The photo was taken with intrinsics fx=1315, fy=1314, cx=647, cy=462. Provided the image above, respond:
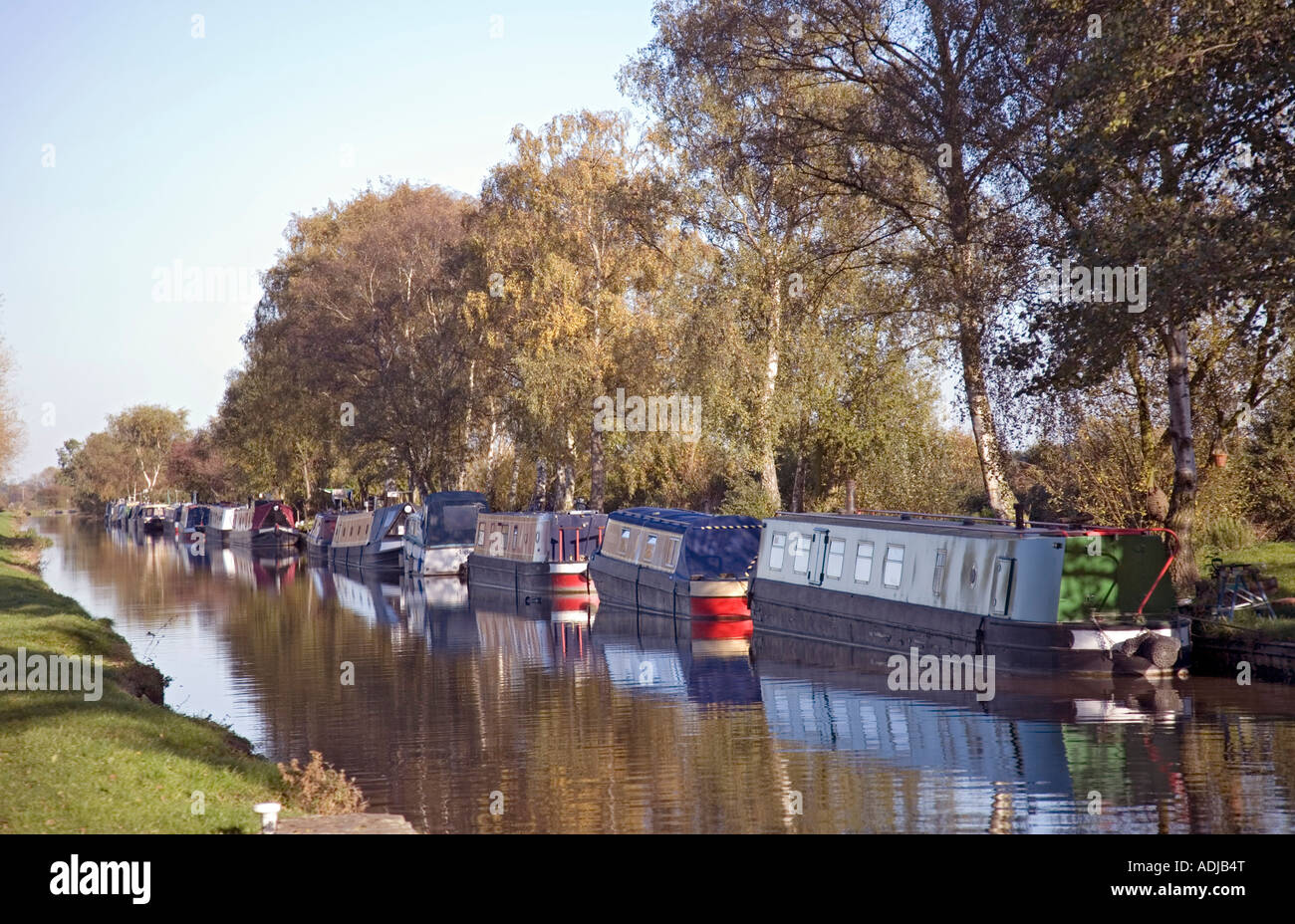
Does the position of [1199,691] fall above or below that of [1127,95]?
below

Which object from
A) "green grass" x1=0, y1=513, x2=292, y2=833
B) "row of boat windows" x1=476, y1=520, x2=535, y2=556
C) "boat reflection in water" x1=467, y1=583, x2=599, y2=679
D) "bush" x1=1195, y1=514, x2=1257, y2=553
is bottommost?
"boat reflection in water" x1=467, y1=583, x2=599, y2=679

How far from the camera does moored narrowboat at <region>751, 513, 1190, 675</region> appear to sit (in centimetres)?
1920

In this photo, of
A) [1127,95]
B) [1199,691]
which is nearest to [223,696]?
[1199,691]

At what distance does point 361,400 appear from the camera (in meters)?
54.6

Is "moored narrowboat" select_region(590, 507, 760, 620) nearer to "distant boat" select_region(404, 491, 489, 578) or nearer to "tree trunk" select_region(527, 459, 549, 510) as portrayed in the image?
"distant boat" select_region(404, 491, 489, 578)

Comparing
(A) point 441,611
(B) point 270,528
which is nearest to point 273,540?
(B) point 270,528

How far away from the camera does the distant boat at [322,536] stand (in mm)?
58781

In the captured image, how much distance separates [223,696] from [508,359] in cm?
2647

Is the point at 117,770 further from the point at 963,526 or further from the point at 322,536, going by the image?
the point at 322,536

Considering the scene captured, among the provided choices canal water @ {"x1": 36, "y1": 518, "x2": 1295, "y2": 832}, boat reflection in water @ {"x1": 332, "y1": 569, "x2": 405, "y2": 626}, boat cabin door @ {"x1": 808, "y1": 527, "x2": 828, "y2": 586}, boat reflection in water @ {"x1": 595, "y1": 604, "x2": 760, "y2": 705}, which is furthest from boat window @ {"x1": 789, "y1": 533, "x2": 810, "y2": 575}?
boat reflection in water @ {"x1": 332, "y1": 569, "x2": 405, "y2": 626}

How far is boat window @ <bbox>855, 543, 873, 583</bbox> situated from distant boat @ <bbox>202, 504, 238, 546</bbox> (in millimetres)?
59731
